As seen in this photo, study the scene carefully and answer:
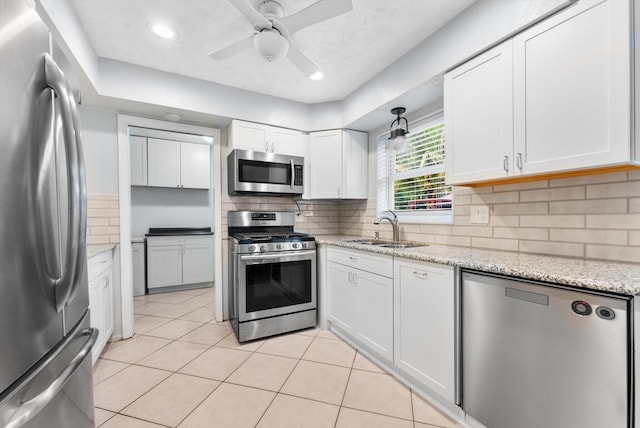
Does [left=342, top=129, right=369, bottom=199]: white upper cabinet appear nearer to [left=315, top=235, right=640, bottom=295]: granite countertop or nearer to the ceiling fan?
the ceiling fan

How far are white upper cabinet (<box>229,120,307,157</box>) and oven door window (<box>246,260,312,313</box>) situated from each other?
Answer: 1.24 m

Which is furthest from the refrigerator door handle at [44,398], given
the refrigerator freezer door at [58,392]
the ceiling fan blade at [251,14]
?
the ceiling fan blade at [251,14]

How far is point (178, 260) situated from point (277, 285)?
7.49 feet

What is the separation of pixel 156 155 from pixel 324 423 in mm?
4150

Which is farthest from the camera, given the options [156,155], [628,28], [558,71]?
[156,155]

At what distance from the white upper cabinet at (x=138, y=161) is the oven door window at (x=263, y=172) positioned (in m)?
2.25

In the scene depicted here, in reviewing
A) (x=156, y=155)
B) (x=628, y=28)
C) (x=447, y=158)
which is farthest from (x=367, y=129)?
(x=156, y=155)

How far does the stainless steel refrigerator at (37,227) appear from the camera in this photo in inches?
22.6

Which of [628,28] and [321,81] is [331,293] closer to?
[321,81]

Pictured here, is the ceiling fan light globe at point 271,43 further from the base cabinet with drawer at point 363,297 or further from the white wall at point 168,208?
the white wall at point 168,208

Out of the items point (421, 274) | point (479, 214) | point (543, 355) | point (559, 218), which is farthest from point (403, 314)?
point (559, 218)

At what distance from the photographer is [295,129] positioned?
10.3 feet

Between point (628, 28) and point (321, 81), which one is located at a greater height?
point (321, 81)

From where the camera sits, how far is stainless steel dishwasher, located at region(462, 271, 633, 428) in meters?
0.99
